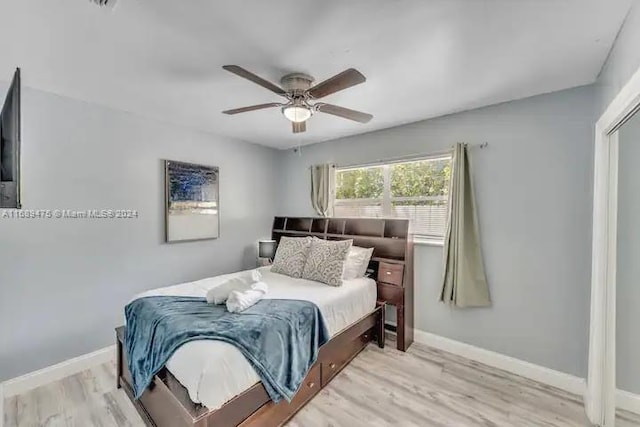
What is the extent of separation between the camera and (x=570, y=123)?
7.87 feet

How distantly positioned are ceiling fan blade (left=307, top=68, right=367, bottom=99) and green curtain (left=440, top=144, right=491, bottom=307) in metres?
1.61

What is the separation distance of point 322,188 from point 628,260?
3051 mm

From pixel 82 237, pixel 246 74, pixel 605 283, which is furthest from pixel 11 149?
pixel 605 283

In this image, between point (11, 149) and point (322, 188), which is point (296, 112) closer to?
point (11, 149)

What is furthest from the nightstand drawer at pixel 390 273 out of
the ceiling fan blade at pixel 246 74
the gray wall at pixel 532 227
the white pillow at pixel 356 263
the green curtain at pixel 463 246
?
the ceiling fan blade at pixel 246 74

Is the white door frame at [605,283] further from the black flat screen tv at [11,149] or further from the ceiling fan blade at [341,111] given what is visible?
the black flat screen tv at [11,149]

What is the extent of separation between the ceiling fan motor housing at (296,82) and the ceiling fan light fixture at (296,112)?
123mm

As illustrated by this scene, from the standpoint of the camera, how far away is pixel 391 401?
2.25 metres

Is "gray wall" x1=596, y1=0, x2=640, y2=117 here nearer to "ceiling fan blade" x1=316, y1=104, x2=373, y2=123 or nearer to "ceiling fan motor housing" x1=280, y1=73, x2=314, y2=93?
"ceiling fan blade" x1=316, y1=104, x2=373, y2=123

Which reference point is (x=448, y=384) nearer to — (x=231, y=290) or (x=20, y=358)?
(x=231, y=290)

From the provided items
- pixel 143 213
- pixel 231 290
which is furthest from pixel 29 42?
pixel 231 290

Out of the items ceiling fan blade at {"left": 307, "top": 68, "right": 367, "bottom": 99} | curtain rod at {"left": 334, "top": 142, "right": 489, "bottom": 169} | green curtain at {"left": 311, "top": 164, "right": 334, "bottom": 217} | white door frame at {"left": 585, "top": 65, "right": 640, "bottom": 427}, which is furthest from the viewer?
green curtain at {"left": 311, "top": 164, "right": 334, "bottom": 217}

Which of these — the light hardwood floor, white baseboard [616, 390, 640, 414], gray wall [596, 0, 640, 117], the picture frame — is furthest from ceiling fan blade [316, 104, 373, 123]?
white baseboard [616, 390, 640, 414]

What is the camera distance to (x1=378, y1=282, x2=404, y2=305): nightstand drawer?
10.2 feet
